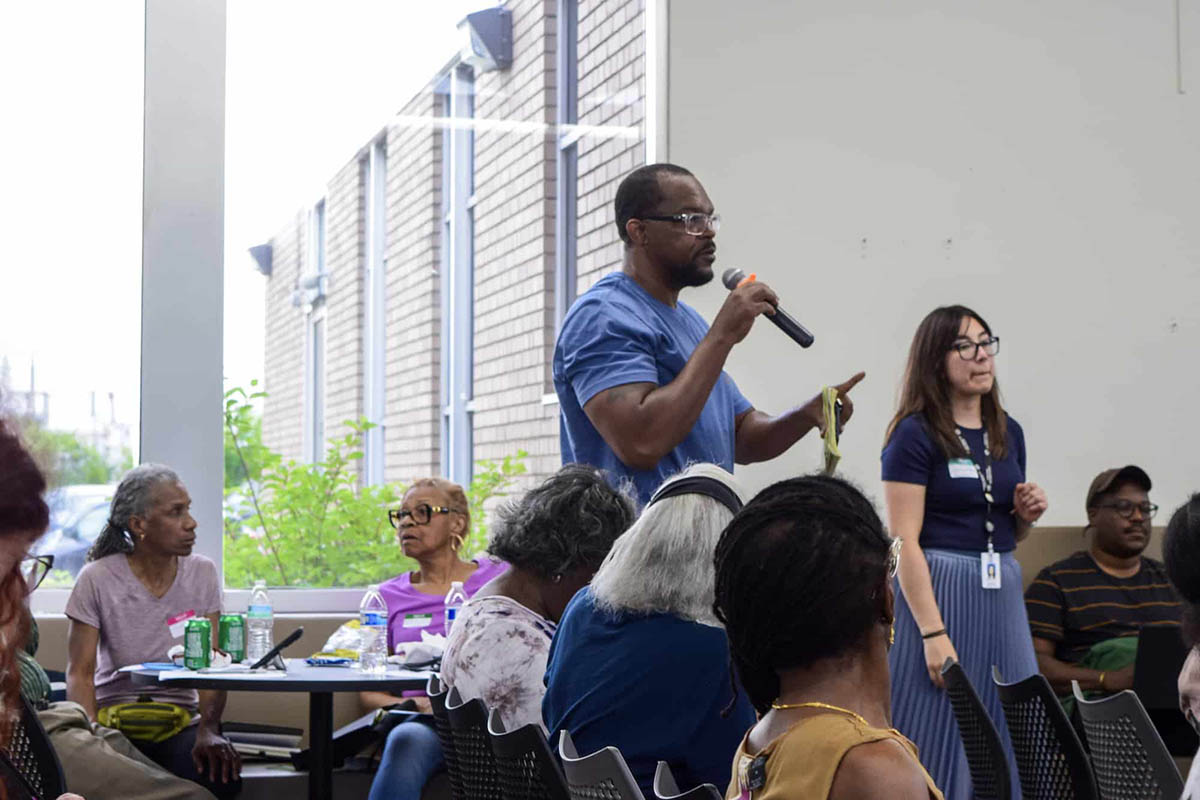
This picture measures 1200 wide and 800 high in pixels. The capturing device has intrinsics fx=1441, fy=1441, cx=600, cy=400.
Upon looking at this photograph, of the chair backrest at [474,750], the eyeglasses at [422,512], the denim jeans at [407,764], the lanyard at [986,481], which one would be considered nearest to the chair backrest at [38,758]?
the denim jeans at [407,764]

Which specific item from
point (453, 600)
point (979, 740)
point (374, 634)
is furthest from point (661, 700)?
point (453, 600)

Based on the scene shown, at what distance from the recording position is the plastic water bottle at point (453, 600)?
15.4 feet

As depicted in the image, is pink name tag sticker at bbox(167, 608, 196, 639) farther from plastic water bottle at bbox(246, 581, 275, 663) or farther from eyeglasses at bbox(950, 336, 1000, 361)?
eyeglasses at bbox(950, 336, 1000, 361)

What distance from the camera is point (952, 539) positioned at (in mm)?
4207

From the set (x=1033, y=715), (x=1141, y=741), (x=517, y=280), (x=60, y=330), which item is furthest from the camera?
(x=517, y=280)

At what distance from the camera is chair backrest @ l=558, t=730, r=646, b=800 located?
1.75m

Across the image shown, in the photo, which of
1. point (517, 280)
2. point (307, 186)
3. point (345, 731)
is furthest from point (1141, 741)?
point (307, 186)

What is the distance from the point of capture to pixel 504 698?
2729 mm

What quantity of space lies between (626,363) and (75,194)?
3543 millimetres

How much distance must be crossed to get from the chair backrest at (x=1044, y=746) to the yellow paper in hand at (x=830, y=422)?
1.92ft

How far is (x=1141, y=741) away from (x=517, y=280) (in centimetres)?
414

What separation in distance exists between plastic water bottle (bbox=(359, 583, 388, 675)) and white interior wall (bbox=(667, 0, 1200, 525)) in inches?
63.6

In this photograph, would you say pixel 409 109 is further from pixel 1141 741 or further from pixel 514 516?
pixel 1141 741

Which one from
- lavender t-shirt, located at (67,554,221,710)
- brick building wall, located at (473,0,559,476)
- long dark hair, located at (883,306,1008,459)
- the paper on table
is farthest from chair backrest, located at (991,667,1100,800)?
brick building wall, located at (473,0,559,476)
